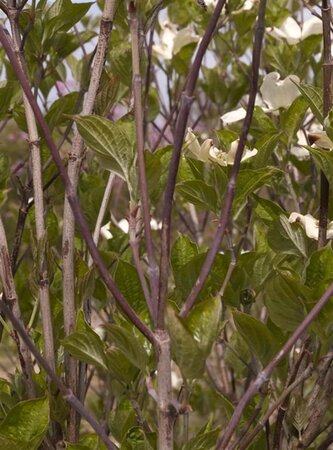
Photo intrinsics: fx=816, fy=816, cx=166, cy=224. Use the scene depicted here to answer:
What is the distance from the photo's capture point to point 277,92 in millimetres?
1074

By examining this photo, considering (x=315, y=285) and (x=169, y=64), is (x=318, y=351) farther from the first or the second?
(x=169, y=64)

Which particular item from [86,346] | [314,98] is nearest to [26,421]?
[86,346]

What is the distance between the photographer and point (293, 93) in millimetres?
1065

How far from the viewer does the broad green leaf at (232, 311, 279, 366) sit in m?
0.73

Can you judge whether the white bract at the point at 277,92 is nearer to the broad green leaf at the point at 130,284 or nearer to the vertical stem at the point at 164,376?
the broad green leaf at the point at 130,284

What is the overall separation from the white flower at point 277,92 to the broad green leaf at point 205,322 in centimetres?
49

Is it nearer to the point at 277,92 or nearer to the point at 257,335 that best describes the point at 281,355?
the point at 257,335

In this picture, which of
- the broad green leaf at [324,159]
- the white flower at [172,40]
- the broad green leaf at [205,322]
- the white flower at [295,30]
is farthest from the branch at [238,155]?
the white flower at [172,40]

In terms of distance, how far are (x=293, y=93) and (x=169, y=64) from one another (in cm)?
68

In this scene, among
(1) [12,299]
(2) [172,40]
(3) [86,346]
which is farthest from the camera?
(2) [172,40]

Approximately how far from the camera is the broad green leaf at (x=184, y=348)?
0.61 meters

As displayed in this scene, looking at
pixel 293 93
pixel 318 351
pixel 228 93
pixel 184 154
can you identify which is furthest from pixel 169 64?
pixel 318 351

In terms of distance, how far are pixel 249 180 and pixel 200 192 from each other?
0.05m

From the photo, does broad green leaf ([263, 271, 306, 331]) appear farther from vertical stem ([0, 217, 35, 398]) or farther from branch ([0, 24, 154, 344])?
vertical stem ([0, 217, 35, 398])
